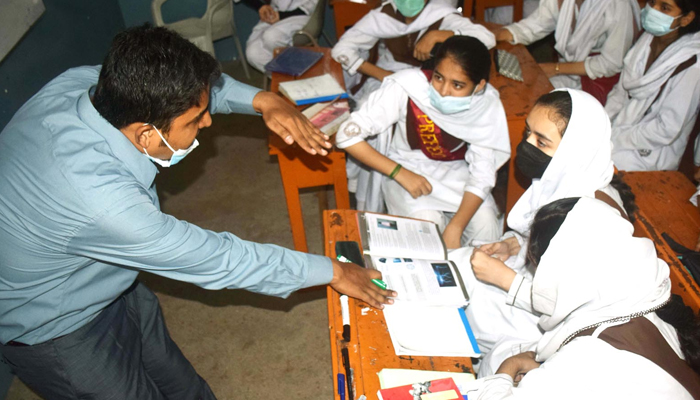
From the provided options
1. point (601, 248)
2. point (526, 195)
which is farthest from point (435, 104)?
point (601, 248)

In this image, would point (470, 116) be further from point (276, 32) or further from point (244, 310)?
point (276, 32)

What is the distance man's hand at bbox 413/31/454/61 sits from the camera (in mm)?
3031

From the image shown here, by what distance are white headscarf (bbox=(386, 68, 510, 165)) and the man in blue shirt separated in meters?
1.16

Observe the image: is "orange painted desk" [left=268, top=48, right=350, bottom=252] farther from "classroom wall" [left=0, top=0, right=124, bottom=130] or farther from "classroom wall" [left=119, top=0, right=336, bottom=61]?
"classroom wall" [left=119, top=0, right=336, bottom=61]

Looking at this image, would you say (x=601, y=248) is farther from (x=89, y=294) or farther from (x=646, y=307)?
(x=89, y=294)

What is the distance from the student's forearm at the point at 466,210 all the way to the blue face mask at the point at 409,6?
1265 mm

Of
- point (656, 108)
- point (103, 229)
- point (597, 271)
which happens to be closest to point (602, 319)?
point (597, 271)

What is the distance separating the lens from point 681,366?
1343mm

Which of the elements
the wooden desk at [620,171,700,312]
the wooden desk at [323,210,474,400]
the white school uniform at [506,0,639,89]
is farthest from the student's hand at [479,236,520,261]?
the white school uniform at [506,0,639,89]

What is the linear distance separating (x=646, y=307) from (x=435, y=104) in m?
1.41

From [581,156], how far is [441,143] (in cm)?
91

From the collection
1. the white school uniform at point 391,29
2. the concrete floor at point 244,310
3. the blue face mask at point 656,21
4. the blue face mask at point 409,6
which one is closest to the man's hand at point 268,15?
the concrete floor at point 244,310

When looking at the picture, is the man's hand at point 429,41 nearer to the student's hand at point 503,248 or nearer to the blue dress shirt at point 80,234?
the student's hand at point 503,248

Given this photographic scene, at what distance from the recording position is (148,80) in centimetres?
128
